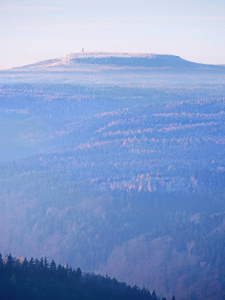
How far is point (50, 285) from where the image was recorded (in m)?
57.9

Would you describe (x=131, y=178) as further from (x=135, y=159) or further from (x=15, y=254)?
(x=15, y=254)

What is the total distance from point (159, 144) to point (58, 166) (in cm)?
4472

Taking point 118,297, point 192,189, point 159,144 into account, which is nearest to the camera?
point 118,297

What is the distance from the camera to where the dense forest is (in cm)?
5362

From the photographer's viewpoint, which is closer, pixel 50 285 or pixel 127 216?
pixel 50 285

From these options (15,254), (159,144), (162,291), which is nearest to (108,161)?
(159,144)

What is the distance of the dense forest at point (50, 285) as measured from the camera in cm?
5362

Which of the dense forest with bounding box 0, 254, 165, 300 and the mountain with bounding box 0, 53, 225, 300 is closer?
the dense forest with bounding box 0, 254, 165, 300

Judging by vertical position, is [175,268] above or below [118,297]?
below

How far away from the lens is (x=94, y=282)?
65.1 meters

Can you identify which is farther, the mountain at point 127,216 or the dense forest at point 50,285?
the mountain at point 127,216

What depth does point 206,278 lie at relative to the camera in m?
98.2

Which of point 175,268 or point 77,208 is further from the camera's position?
point 77,208

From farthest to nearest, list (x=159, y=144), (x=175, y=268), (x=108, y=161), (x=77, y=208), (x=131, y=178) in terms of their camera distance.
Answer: (x=159, y=144) < (x=108, y=161) < (x=131, y=178) < (x=77, y=208) < (x=175, y=268)
